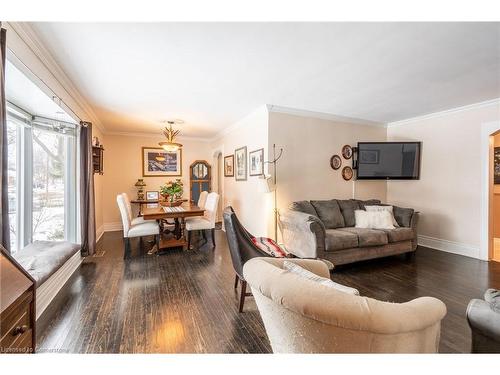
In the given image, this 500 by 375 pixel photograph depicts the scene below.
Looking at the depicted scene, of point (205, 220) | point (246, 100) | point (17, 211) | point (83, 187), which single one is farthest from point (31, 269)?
point (246, 100)

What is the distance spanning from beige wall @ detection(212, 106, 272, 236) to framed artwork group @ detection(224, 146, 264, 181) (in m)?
0.09

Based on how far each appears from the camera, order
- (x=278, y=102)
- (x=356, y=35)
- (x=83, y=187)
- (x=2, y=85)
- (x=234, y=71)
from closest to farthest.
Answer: (x=2, y=85) < (x=356, y=35) < (x=234, y=71) < (x=83, y=187) < (x=278, y=102)

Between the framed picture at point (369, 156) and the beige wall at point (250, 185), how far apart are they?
2010mm

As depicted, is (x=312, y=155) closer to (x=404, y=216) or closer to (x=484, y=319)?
(x=404, y=216)

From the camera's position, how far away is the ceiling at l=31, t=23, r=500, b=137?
1820 mm

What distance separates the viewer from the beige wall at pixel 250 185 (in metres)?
3.89

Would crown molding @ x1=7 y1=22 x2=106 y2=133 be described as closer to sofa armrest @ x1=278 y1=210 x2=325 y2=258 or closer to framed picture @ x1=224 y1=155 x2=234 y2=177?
framed picture @ x1=224 y1=155 x2=234 y2=177

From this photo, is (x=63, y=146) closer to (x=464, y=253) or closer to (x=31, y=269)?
(x=31, y=269)

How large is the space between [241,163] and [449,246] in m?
4.03

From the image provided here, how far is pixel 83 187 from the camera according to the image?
328cm

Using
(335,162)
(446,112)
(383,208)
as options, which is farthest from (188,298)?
(446,112)

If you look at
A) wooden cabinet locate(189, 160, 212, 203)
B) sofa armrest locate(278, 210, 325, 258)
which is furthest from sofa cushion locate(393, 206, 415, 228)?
wooden cabinet locate(189, 160, 212, 203)
